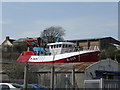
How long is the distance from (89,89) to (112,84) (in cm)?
118

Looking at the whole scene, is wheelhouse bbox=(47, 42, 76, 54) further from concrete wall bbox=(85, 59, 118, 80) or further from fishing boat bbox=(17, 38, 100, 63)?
concrete wall bbox=(85, 59, 118, 80)

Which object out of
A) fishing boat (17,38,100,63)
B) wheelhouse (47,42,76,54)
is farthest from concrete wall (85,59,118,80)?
wheelhouse (47,42,76,54)

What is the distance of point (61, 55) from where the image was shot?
3628cm

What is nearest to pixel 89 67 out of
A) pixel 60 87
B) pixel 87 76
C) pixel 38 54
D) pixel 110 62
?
pixel 87 76

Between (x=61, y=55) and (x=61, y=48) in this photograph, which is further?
(x=61, y=48)

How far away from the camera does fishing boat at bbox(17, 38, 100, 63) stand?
35.9 metres

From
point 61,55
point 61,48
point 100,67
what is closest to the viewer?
point 100,67

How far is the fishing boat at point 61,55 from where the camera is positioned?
35.9 metres

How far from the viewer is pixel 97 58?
38719mm

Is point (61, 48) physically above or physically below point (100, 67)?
above

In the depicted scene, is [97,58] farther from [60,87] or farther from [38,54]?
[60,87]

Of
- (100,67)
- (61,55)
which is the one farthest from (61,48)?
(100,67)

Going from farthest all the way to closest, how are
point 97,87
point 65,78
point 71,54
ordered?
point 71,54 → point 65,78 → point 97,87

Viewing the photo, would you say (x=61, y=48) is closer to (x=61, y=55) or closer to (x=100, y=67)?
(x=61, y=55)
